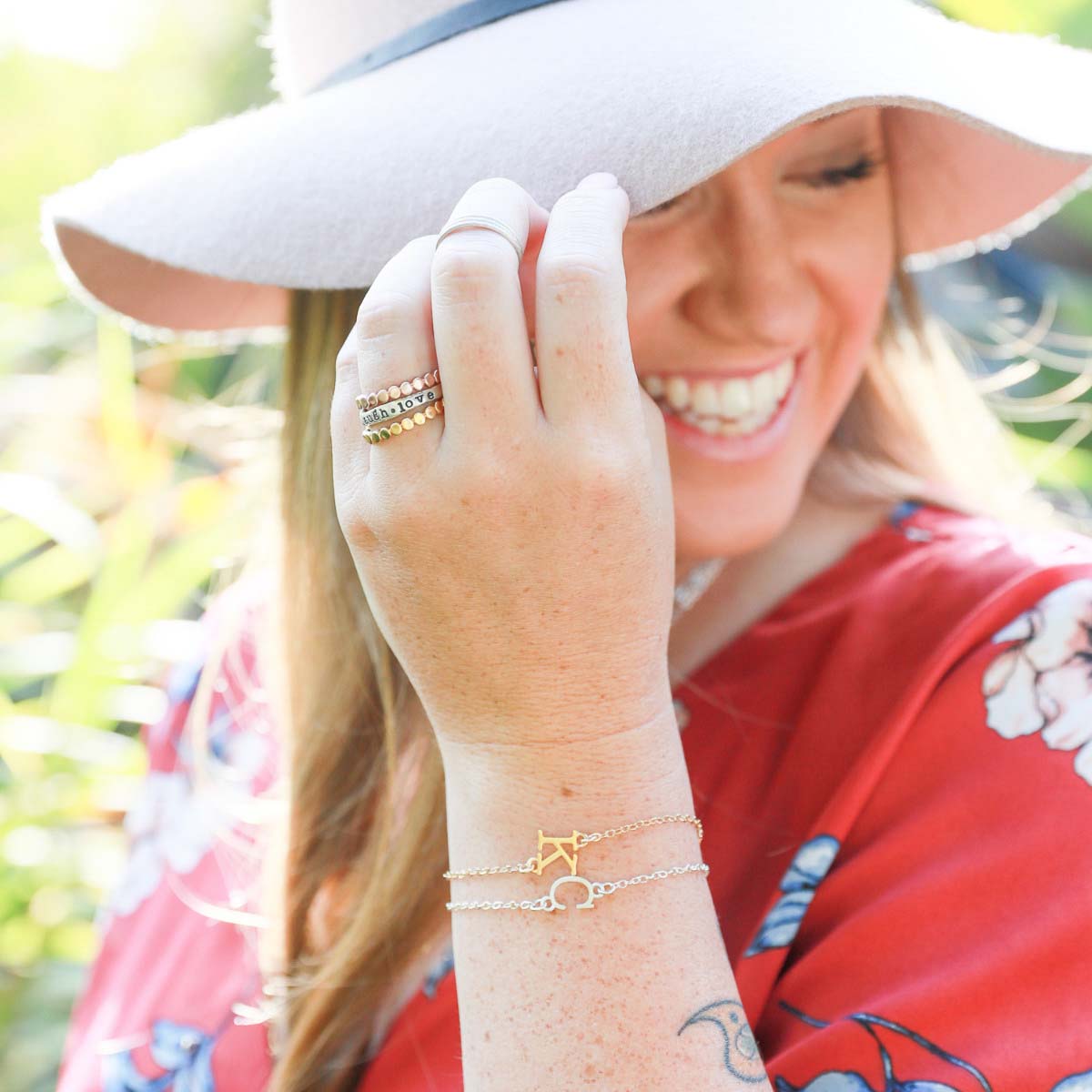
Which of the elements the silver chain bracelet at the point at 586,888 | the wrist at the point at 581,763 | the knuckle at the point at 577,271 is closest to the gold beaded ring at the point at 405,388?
the knuckle at the point at 577,271

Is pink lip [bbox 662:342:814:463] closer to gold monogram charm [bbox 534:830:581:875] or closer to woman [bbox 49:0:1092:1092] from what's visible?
woman [bbox 49:0:1092:1092]

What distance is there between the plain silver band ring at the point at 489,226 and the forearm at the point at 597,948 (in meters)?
0.37

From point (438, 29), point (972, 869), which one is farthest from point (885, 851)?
point (438, 29)

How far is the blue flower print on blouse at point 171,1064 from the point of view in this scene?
1.36 m

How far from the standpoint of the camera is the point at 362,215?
3.20ft

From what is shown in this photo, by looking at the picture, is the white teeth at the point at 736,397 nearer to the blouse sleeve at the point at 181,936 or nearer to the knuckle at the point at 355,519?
the knuckle at the point at 355,519

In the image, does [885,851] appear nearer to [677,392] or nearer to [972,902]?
[972,902]

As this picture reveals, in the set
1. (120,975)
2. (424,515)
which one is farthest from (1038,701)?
(120,975)

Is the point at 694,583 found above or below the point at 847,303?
below

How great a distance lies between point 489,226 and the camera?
800 millimetres

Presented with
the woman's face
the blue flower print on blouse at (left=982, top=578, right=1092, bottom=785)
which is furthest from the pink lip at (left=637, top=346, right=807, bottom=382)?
the blue flower print on blouse at (left=982, top=578, right=1092, bottom=785)

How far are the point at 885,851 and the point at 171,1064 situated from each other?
0.92 meters

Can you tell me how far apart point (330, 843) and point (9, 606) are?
165 centimetres

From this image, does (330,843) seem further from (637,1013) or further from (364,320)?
(364,320)
